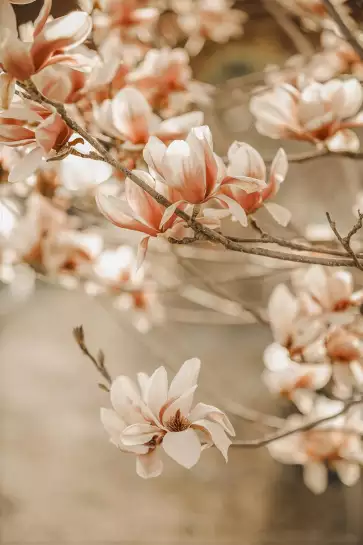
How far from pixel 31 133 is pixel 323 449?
2.19 ft

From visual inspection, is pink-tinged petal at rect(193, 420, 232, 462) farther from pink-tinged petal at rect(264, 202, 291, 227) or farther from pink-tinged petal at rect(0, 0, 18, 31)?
pink-tinged petal at rect(0, 0, 18, 31)

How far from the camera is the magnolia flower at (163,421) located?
410 mm

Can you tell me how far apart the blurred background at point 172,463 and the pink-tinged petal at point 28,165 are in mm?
1312

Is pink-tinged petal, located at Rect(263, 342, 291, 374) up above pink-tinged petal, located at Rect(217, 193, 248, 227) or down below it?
below

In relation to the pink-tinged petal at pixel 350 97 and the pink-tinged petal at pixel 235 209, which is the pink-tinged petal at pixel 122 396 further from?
the pink-tinged petal at pixel 350 97

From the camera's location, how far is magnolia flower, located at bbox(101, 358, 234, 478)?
16.1 inches

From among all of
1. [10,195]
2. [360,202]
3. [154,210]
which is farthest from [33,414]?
[154,210]

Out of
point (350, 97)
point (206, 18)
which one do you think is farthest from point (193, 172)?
point (206, 18)

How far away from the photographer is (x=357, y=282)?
2.95 feet

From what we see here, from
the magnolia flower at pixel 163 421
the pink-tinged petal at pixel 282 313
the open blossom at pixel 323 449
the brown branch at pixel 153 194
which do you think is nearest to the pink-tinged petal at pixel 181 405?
the magnolia flower at pixel 163 421

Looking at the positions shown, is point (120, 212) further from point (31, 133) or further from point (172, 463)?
point (172, 463)

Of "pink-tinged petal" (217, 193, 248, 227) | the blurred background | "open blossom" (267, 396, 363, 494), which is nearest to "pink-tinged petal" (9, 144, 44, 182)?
"pink-tinged petal" (217, 193, 248, 227)

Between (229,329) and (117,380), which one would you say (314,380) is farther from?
(229,329)

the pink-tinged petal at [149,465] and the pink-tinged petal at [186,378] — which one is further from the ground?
the pink-tinged petal at [186,378]
